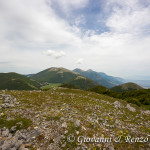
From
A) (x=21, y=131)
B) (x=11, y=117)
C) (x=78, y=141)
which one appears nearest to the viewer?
(x=78, y=141)

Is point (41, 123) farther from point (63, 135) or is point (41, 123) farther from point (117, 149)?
point (117, 149)

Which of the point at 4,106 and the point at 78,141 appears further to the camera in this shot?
the point at 4,106

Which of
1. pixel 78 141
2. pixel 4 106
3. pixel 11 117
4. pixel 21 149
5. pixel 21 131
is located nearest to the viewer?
pixel 21 149

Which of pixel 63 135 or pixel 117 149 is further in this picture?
pixel 63 135

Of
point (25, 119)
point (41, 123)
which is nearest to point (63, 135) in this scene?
point (41, 123)

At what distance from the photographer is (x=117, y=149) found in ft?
25.9

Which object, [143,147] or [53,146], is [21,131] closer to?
[53,146]

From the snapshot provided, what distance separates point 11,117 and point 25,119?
2011mm

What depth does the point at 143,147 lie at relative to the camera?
8.28 m

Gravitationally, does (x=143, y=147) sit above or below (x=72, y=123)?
below

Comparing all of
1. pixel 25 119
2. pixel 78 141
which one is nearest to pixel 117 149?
pixel 78 141

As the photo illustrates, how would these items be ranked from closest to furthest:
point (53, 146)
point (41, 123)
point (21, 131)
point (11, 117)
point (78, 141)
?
point (53, 146)
point (78, 141)
point (21, 131)
point (41, 123)
point (11, 117)

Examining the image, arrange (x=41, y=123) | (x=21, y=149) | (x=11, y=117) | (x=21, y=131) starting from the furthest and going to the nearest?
(x=11, y=117) < (x=41, y=123) < (x=21, y=131) < (x=21, y=149)

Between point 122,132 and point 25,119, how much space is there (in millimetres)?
11722
